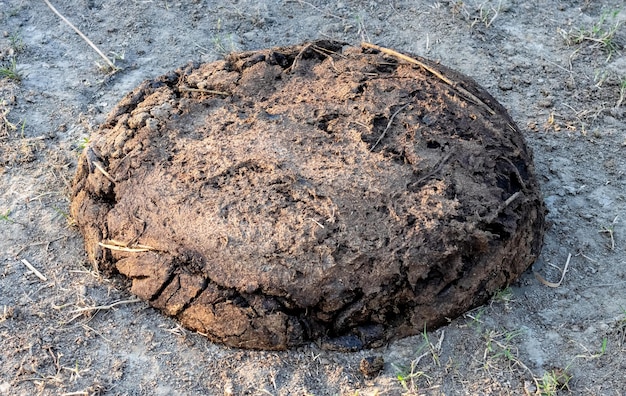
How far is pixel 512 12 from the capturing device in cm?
490

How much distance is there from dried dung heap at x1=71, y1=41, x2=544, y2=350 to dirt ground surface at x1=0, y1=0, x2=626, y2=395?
0.13 metres

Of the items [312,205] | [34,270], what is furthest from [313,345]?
[34,270]

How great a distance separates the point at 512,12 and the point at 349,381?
3.15 meters

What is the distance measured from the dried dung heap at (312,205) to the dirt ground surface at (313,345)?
128mm

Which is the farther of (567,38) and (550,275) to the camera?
(567,38)

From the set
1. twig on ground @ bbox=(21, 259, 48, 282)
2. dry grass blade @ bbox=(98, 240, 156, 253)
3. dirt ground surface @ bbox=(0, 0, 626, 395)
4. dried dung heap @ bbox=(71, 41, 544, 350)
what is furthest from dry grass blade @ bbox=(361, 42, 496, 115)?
twig on ground @ bbox=(21, 259, 48, 282)

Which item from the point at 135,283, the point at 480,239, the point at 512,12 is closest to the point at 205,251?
the point at 135,283

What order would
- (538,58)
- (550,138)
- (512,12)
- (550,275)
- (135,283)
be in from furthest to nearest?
(512,12)
(538,58)
(550,138)
(550,275)
(135,283)

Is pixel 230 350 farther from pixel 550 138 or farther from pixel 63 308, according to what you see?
pixel 550 138

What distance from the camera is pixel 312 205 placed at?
2.81 meters

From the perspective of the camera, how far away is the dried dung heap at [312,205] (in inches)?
108

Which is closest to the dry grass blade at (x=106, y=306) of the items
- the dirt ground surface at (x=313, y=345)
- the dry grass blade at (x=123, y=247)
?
the dirt ground surface at (x=313, y=345)

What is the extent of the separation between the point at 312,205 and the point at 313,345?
0.54 m

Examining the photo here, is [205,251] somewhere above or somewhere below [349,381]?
above
